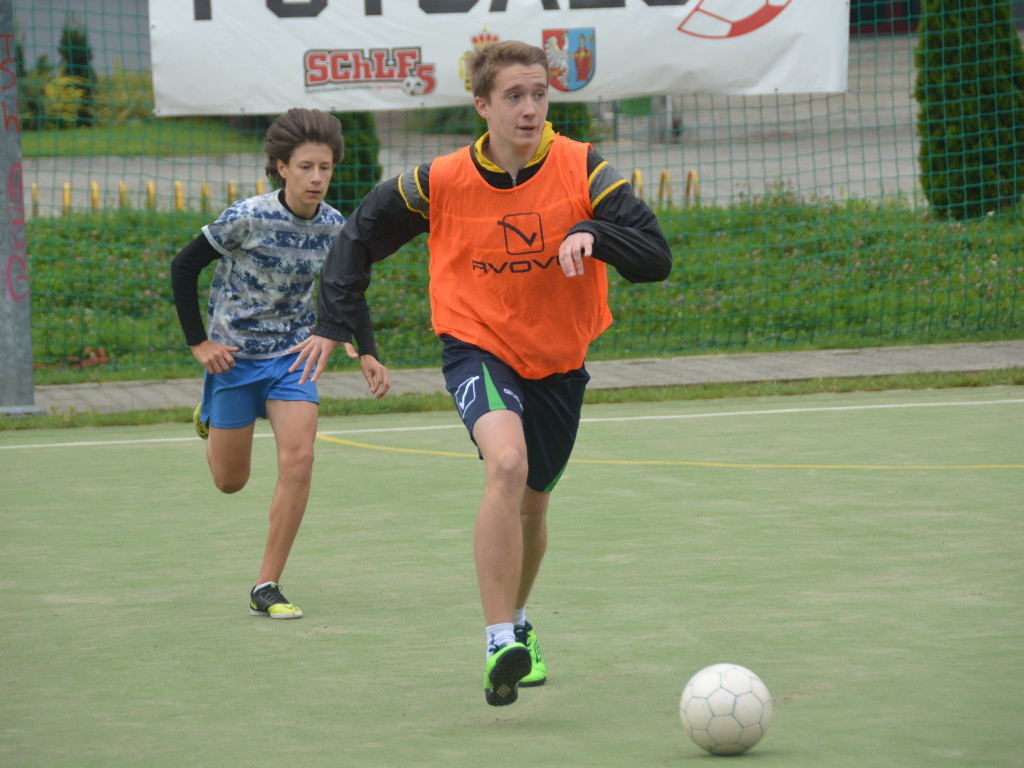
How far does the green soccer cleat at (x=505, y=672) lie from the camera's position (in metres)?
3.54

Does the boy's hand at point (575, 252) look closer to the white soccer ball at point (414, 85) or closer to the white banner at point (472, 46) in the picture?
the white banner at point (472, 46)

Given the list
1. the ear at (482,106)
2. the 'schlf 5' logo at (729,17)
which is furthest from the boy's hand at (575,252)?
the 'schlf 5' logo at (729,17)

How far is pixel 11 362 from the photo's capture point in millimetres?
10266

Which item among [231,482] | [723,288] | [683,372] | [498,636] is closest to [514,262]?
[498,636]

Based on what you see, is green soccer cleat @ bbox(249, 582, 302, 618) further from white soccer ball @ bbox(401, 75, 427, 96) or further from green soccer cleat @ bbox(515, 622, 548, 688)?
white soccer ball @ bbox(401, 75, 427, 96)

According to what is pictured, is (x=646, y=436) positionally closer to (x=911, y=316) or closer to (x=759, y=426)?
(x=759, y=426)

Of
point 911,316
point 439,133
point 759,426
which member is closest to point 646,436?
point 759,426

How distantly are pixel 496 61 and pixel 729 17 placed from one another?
855cm

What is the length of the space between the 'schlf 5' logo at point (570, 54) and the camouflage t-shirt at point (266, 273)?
7123mm

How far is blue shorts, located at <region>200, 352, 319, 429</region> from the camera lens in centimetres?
528

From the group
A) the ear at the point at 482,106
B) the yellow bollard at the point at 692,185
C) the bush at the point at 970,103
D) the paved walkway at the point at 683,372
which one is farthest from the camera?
the yellow bollard at the point at 692,185

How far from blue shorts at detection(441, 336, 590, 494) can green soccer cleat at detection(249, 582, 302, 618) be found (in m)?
1.17

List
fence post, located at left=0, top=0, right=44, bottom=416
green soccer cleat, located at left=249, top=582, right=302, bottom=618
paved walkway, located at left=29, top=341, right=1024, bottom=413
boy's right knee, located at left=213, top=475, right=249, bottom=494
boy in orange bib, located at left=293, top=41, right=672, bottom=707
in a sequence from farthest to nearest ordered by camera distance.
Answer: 1. paved walkway, located at left=29, top=341, right=1024, bottom=413
2. fence post, located at left=0, top=0, right=44, bottom=416
3. boy's right knee, located at left=213, top=475, right=249, bottom=494
4. green soccer cleat, located at left=249, top=582, right=302, bottom=618
5. boy in orange bib, located at left=293, top=41, right=672, bottom=707

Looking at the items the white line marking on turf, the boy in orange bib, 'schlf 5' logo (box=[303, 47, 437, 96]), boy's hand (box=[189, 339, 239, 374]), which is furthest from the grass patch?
the boy in orange bib
